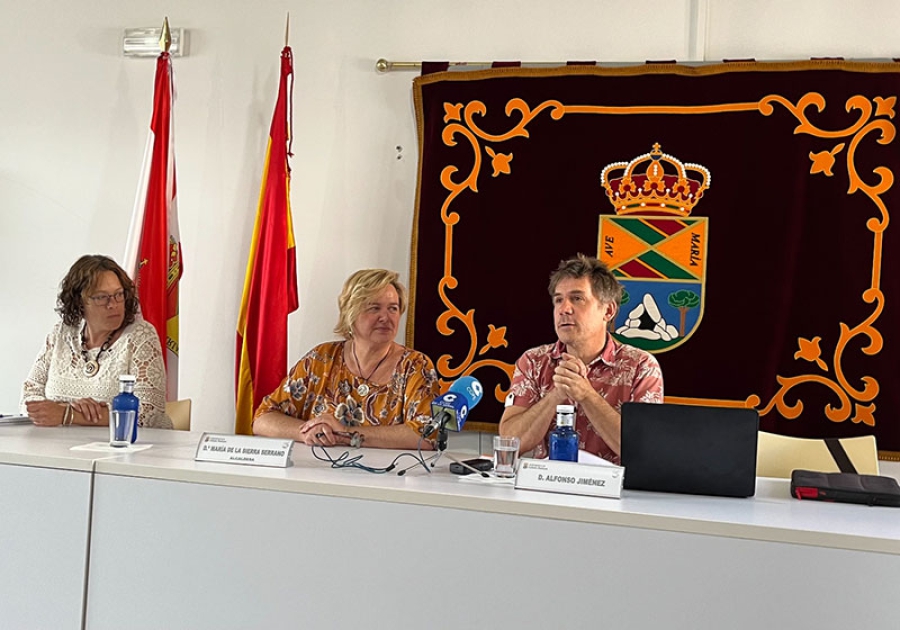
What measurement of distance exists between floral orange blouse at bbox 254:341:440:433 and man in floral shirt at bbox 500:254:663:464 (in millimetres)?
312

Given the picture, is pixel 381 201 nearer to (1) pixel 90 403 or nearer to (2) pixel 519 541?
(1) pixel 90 403

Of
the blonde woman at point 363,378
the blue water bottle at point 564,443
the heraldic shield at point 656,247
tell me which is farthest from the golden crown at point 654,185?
the blue water bottle at point 564,443

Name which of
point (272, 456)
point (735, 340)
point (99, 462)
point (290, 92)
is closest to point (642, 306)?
point (735, 340)

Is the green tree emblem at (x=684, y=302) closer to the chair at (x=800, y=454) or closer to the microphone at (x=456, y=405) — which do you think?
the chair at (x=800, y=454)

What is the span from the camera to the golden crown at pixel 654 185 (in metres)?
3.47

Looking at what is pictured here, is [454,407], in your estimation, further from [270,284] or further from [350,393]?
[270,284]

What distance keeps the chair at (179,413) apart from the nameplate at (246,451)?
50.8 inches

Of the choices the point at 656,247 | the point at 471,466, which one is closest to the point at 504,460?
the point at 471,466

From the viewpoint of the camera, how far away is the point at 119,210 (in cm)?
411

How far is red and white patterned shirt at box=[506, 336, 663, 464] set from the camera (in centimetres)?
258

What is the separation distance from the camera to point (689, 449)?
181cm

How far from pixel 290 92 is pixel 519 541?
2.61m

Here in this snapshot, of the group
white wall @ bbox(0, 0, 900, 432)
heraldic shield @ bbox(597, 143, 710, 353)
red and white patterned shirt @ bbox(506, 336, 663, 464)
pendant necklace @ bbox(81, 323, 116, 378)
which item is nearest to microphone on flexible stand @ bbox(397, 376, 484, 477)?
red and white patterned shirt @ bbox(506, 336, 663, 464)

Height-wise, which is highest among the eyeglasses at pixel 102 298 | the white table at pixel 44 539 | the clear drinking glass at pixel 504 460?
the eyeglasses at pixel 102 298
